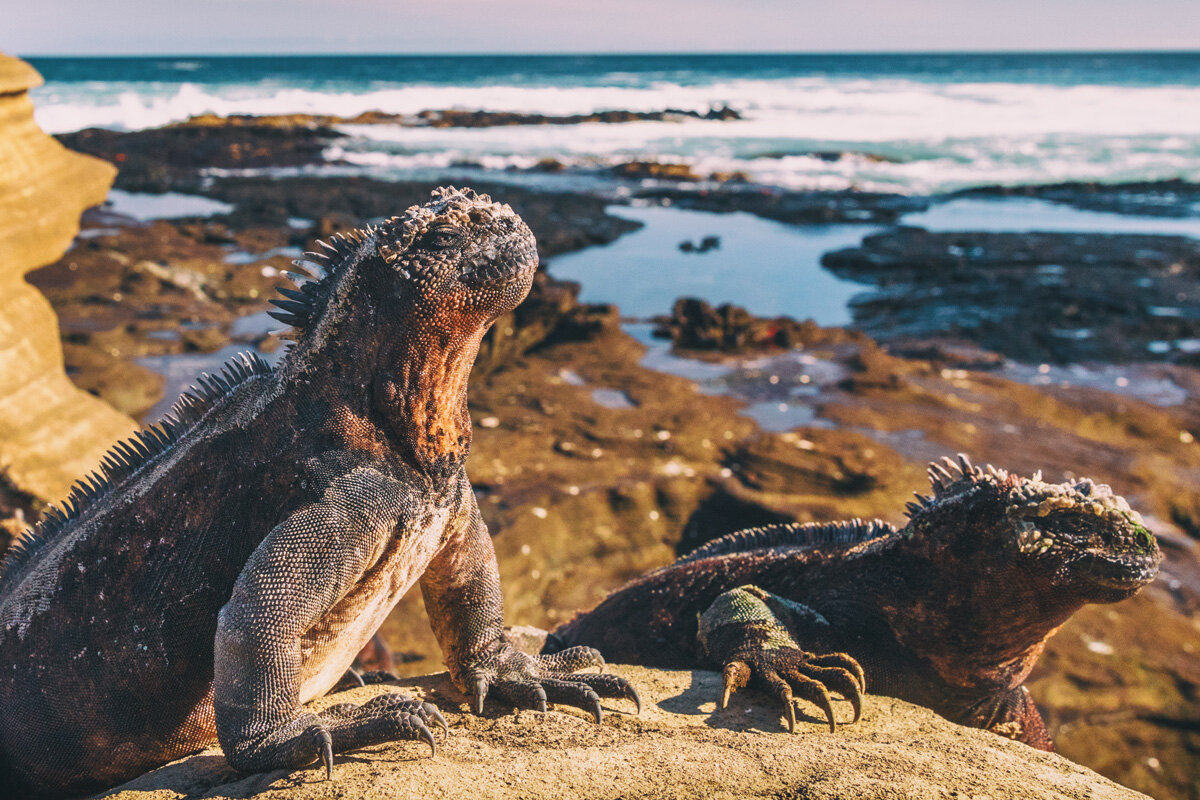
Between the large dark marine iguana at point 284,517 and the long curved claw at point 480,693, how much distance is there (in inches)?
15.9

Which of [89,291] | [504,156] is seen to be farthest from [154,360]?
[504,156]

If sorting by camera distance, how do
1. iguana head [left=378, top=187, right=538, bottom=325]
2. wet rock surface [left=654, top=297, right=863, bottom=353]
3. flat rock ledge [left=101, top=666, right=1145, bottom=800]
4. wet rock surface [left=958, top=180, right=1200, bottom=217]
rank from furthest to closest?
wet rock surface [left=958, top=180, right=1200, bottom=217] < wet rock surface [left=654, top=297, right=863, bottom=353] < iguana head [left=378, top=187, right=538, bottom=325] < flat rock ledge [left=101, top=666, right=1145, bottom=800]

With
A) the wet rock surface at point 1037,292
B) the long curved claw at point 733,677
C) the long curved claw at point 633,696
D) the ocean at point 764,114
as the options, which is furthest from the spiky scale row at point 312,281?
the ocean at point 764,114

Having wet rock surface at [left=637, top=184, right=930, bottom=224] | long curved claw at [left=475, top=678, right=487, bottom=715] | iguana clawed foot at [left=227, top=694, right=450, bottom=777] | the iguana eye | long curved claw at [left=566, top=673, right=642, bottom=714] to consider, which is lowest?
wet rock surface at [left=637, top=184, right=930, bottom=224]

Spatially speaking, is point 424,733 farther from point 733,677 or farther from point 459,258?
point 459,258

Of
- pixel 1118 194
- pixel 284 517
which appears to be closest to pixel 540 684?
pixel 284 517

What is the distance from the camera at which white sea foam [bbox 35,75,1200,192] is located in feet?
110

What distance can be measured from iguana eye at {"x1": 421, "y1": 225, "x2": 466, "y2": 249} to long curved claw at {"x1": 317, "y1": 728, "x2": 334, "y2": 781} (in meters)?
1.37

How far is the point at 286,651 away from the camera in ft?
7.55

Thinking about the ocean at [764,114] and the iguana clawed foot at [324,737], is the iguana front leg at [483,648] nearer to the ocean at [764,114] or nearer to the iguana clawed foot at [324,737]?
the iguana clawed foot at [324,737]

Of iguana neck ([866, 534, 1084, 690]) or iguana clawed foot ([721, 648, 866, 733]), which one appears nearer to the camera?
iguana clawed foot ([721, 648, 866, 733])

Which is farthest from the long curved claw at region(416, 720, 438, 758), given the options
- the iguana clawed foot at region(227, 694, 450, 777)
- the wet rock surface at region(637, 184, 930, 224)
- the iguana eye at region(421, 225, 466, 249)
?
the wet rock surface at region(637, 184, 930, 224)

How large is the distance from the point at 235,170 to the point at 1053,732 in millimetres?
30785

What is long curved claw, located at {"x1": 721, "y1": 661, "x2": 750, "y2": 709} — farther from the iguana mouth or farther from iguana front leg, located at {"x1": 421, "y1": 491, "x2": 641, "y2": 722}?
the iguana mouth
